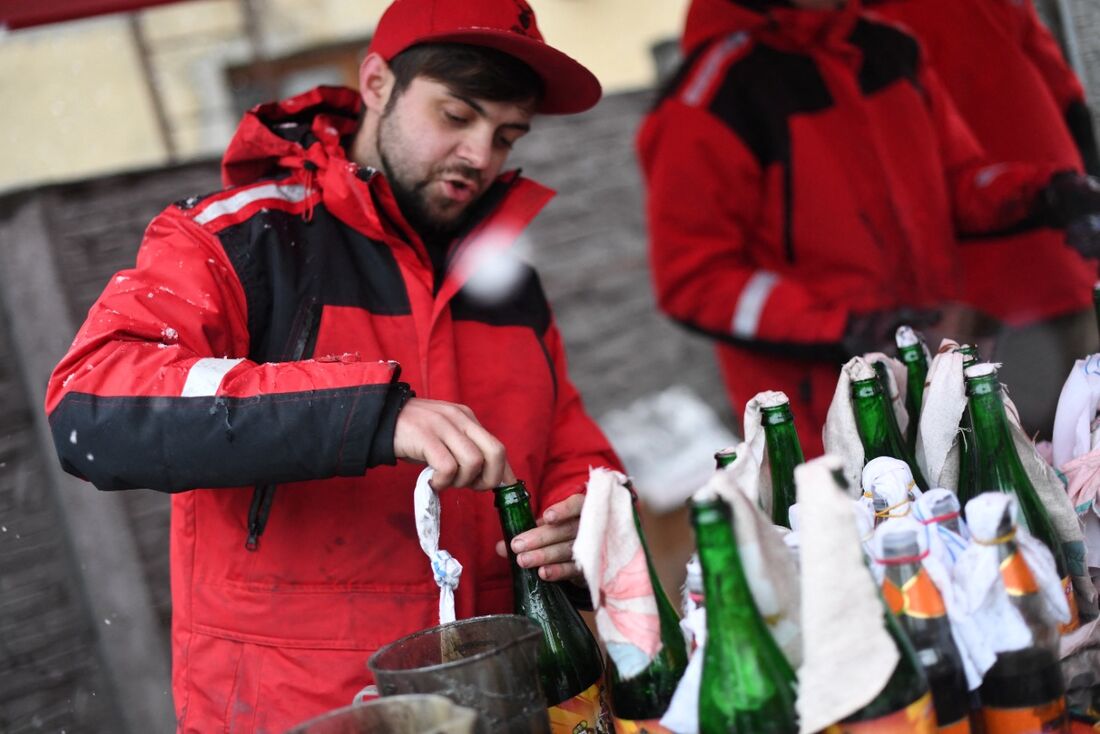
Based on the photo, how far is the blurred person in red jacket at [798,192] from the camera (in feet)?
9.30

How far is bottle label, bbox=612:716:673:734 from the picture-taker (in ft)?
3.99

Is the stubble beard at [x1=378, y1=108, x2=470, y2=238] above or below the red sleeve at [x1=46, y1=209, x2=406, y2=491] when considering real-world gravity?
above

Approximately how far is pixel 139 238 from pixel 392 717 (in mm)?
2531

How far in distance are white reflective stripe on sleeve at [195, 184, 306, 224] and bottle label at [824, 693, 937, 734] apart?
1.23 meters

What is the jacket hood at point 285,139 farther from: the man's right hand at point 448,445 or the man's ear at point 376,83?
the man's right hand at point 448,445

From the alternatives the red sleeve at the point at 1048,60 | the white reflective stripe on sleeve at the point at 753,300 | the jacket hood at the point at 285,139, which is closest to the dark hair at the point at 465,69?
the jacket hood at the point at 285,139

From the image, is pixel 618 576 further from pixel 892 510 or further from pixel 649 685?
pixel 892 510

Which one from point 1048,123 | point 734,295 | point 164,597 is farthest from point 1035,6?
point 164,597

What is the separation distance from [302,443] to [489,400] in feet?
1.88

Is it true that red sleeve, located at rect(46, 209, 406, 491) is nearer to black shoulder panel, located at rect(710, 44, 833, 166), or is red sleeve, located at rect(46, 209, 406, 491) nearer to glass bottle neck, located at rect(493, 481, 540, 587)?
glass bottle neck, located at rect(493, 481, 540, 587)

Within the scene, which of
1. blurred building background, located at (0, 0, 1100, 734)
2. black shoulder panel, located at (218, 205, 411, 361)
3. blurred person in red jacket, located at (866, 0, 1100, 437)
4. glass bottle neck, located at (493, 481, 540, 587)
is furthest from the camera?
blurred person in red jacket, located at (866, 0, 1100, 437)

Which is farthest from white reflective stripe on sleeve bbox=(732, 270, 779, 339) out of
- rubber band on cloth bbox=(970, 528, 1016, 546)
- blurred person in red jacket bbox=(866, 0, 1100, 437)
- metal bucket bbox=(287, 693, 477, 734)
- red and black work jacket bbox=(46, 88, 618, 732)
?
metal bucket bbox=(287, 693, 477, 734)

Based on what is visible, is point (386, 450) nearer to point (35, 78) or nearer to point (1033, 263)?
point (1033, 263)

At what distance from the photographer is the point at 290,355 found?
5.79 feet
